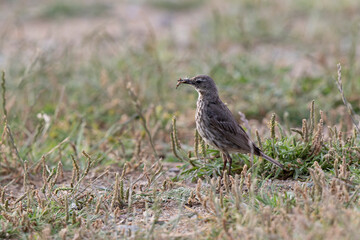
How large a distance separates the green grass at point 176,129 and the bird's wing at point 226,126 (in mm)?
135

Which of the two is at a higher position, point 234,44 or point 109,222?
point 234,44

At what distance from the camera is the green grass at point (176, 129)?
3.65 metres

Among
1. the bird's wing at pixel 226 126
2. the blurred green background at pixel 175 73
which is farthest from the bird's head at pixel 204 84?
the blurred green background at pixel 175 73

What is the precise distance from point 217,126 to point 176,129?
40 cm

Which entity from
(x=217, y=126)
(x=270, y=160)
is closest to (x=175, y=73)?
(x=217, y=126)

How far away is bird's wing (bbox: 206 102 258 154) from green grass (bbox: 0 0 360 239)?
13cm

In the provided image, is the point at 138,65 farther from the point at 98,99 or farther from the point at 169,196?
the point at 169,196

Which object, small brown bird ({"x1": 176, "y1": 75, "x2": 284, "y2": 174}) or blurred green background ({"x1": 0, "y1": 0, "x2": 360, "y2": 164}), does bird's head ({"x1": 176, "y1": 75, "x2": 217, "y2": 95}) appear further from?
blurred green background ({"x1": 0, "y1": 0, "x2": 360, "y2": 164})

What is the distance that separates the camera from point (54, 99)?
704cm

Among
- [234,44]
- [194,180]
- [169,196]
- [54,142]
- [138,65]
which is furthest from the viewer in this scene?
[234,44]

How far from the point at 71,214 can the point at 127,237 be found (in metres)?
0.66

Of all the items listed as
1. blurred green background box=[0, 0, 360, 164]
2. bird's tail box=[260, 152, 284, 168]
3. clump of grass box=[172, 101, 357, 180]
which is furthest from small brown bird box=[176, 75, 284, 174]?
blurred green background box=[0, 0, 360, 164]

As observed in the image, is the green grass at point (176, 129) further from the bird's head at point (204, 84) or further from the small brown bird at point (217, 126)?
the bird's head at point (204, 84)

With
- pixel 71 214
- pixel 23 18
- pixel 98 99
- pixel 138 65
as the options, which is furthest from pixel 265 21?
pixel 71 214
